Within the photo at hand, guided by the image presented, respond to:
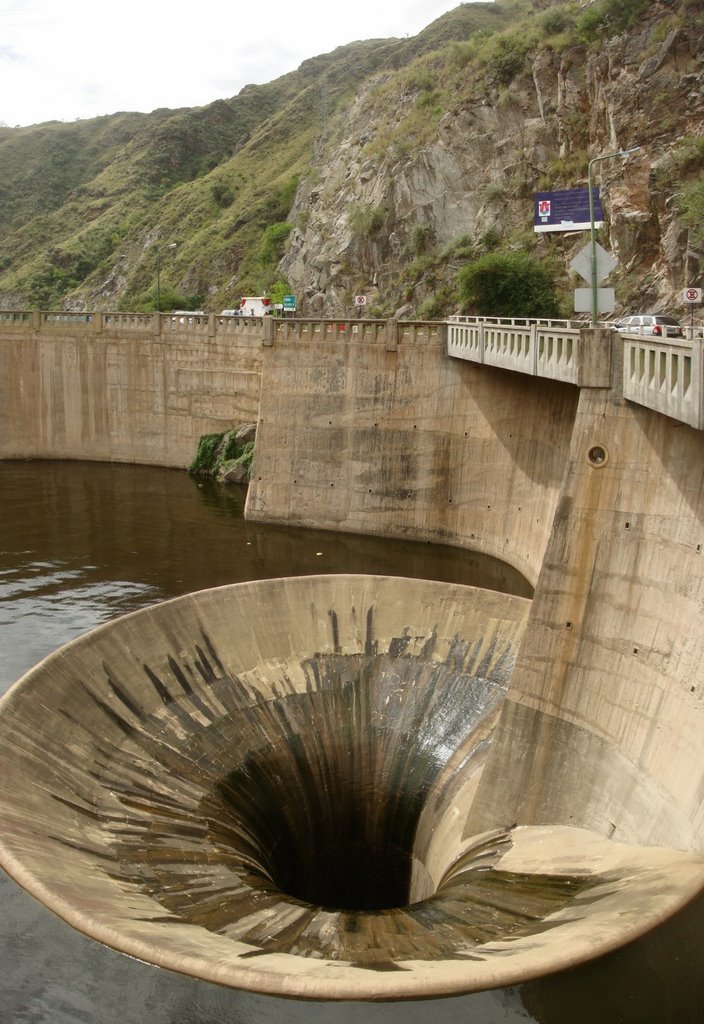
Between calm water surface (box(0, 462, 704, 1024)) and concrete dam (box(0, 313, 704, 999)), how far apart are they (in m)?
0.40

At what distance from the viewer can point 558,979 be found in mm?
12008

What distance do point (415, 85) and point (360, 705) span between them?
59633 millimetres

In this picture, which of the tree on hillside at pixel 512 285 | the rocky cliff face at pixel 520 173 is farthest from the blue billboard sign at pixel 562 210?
the tree on hillside at pixel 512 285

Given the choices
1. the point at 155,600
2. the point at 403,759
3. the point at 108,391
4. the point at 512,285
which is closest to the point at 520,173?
the point at 512,285

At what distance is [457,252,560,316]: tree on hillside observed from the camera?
4512 cm

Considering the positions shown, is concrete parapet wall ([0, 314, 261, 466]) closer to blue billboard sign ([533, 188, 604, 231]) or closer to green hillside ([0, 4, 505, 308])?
blue billboard sign ([533, 188, 604, 231])

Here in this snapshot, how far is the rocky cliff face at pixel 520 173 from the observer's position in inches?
1649

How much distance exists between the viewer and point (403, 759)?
2086 centimetres

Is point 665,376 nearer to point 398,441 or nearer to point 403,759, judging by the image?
point 403,759

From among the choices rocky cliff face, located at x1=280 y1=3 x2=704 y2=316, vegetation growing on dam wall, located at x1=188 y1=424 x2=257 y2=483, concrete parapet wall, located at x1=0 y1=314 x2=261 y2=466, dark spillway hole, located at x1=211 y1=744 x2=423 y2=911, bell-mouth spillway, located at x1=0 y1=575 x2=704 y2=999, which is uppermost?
rocky cliff face, located at x1=280 y1=3 x2=704 y2=316

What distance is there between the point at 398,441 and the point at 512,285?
13.4m

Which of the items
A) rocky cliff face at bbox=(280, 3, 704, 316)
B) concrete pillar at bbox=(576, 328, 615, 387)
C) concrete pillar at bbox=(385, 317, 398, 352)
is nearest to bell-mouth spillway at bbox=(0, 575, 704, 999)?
concrete pillar at bbox=(576, 328, 615, 387)

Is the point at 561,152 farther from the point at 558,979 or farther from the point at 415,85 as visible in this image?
the point at 558,979

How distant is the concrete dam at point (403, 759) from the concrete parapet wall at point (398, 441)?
3.45 meters
